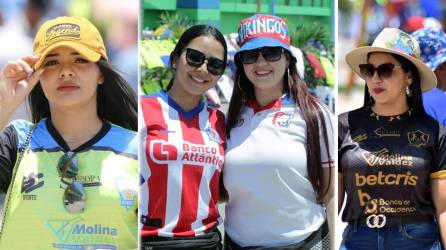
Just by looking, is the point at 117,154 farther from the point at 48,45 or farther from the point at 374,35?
the point at 374,35

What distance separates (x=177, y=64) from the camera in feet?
9.18

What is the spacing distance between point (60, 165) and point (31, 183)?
112 mm

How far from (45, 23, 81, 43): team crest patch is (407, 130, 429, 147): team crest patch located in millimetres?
1206

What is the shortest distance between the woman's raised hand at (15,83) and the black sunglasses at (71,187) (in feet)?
0.78

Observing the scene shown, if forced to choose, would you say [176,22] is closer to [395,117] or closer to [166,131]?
[166,131]

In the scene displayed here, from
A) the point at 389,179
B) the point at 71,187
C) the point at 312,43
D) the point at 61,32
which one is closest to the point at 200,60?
the point at 61,32

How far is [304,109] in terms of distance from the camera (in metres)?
2.71

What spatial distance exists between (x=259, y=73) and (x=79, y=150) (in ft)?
2.52

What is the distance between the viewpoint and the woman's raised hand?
233 cm

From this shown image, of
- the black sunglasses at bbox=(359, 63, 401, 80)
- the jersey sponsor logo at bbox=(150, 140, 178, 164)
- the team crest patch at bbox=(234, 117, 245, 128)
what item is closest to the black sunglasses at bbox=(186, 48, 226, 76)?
the team crest patch at bbox=(234, 117, 245, 128)

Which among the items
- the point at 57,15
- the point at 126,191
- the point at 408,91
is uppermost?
the point at 57,15

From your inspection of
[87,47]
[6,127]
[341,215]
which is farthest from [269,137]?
[6,127]

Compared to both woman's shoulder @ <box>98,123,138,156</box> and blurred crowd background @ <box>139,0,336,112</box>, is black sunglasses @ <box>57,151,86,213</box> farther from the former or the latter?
blurred crowd background @ <box>139,0,336,112</box>

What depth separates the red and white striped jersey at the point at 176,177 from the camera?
2.62 meters
